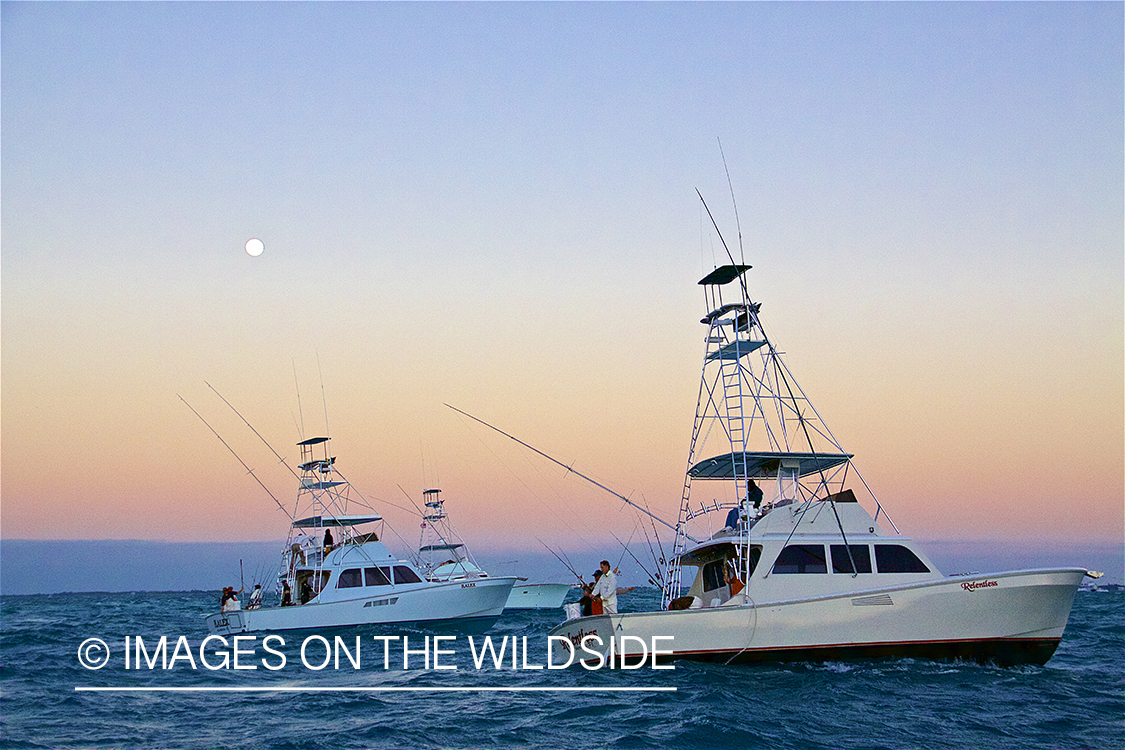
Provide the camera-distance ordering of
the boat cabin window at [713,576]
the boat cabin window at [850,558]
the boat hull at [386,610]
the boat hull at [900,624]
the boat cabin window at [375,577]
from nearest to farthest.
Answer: the boat hull at [900,624] < the boat cabin window at [850,558] < the boat cabin window at [713,576] < the boat hull at [386,610] < the boat cabin window at [375,577]

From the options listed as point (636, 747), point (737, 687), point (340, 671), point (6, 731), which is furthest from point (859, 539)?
point (6, 731)

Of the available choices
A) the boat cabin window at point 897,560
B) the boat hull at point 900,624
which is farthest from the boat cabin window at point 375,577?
the boat cabin window at point 897,560

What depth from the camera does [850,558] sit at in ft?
52.1

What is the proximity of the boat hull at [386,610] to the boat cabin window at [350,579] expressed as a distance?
53 cm

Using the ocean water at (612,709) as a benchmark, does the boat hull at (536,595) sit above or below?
below

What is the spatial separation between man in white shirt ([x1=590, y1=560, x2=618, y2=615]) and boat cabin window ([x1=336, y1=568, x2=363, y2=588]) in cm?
1413

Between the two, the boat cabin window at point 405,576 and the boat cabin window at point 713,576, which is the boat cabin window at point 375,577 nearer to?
→ the boat cabin window at point 405,576

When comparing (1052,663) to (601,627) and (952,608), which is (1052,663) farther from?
(601,627)

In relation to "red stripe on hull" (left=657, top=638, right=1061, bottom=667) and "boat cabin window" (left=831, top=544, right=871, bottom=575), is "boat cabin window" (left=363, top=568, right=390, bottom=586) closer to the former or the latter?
"red stripe on hull" (left=657, top=638, right=1061, bottom=667)

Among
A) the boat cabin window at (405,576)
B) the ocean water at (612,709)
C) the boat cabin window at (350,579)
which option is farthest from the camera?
the boat cabin window at (405,576)

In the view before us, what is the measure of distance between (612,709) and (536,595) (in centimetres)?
3461

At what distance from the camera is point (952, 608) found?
47.6 ft

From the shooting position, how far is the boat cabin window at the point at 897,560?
15.9 metres

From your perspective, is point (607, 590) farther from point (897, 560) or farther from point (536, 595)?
point (536, 595)
